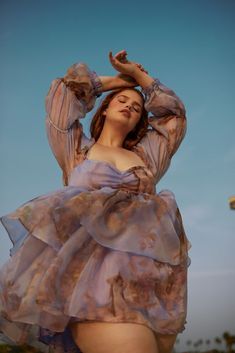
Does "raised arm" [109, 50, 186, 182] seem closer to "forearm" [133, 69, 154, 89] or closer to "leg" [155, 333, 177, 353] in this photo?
"forearm" [133, 69, 154, 89]

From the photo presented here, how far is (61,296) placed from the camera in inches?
69.5

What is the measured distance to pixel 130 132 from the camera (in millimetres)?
2570

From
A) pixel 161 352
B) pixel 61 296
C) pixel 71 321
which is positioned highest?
pixel 61 296

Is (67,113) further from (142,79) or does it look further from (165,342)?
(165,342)

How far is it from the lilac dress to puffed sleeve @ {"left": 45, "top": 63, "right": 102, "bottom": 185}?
19 centimetres

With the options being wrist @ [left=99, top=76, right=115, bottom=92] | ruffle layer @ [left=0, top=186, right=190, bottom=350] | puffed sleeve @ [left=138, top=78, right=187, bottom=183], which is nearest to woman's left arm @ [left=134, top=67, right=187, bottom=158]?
puffed sleeve @ [left=138, top=78, right=187, bottom=183]

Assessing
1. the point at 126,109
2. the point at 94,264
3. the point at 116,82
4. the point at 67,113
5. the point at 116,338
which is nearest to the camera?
the point at 116,338

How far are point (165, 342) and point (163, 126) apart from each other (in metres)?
1.10

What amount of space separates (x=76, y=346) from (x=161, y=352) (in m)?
0.34

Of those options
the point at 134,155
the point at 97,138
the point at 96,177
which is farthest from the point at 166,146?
the point at 96,177

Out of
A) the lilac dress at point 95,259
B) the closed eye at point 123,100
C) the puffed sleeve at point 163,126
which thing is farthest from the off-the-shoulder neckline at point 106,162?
the closed eye at point 123,100

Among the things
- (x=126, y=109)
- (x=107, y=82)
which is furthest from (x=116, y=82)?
(x=126, y=109)

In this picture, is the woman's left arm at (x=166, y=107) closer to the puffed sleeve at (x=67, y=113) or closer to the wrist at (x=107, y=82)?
the wrist at (x=107, y=82)

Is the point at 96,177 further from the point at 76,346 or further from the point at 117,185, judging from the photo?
the point at 76,346
